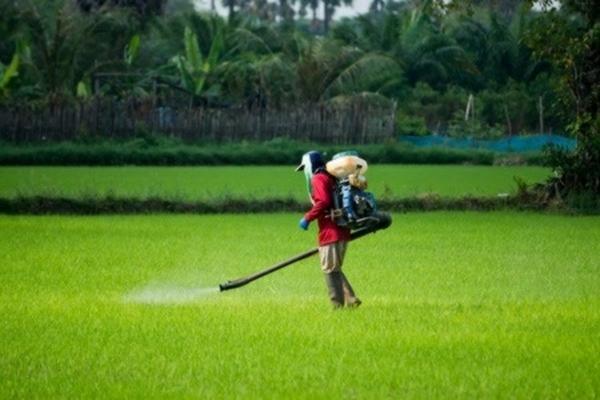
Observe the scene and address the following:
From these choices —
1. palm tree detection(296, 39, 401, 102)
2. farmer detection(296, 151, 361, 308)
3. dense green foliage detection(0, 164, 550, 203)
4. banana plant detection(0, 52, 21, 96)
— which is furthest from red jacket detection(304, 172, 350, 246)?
palm tree detection(296, 39, 401, 102)

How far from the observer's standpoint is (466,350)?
344 inches

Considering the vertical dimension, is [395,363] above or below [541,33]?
below

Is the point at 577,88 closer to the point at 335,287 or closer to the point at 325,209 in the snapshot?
the point at 335,287

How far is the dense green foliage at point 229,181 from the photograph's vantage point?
911 inches

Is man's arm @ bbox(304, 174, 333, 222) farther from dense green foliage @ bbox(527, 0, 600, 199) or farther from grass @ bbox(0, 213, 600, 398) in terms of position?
dense green foliage @ bbox(527, 0, 600, 199)

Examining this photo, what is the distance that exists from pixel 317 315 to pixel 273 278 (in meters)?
3.67

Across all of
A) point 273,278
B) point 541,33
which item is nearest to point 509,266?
point 273,278

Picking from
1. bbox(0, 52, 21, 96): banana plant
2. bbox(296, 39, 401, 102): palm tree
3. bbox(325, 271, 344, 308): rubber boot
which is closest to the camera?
bbox(325, 271, 344, 308): rubber boot

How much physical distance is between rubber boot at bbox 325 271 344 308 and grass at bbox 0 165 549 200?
11972 mm

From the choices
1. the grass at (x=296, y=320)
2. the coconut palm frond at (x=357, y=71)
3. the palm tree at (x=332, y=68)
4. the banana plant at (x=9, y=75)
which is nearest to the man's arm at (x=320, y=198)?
the grass at (x=296, y=320)

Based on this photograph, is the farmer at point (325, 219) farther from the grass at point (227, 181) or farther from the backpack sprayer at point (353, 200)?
the grass at point (227, 181)

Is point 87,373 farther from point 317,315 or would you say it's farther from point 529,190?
point 529,190

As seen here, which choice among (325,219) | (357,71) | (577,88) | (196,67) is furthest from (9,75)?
(325,219)

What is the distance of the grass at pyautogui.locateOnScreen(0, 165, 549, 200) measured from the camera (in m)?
23.6
